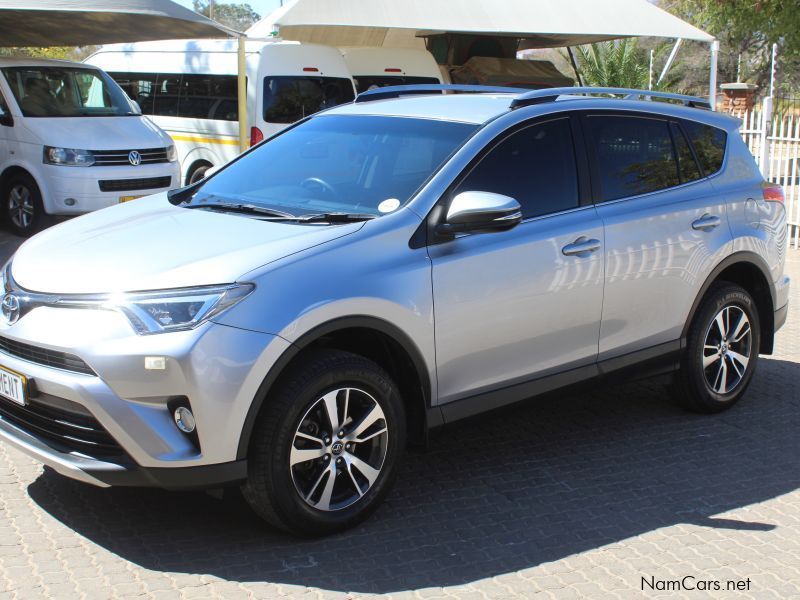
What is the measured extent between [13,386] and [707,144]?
4043 mm

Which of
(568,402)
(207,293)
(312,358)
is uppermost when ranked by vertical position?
(207,293)

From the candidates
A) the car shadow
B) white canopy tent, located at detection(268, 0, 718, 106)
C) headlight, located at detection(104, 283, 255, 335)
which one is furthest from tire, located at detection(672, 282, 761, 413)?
white canopy tent, located at detection(268, 0, 718, 106)

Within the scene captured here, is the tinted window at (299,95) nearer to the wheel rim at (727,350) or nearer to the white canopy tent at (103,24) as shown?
the white canopy tent at (103,24)

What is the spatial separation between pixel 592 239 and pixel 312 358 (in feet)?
5.59

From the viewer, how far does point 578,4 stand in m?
18.0

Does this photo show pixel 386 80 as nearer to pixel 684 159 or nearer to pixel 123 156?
pixel 123 156

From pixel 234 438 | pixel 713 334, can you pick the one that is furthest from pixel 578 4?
pixel 234 438

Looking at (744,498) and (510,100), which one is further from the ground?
(510,100)

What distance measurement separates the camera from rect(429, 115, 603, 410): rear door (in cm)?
436

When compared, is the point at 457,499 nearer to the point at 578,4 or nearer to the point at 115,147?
the point at 115,147

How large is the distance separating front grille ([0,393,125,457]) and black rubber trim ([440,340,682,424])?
4.85 feet

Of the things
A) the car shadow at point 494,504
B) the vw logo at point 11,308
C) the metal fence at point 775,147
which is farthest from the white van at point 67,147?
the metal fence at point 775,147

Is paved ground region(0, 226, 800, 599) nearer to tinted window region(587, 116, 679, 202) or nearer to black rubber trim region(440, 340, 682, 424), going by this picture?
black rubber trim region(440, 340, 682, 424)

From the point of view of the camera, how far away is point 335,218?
432cm
